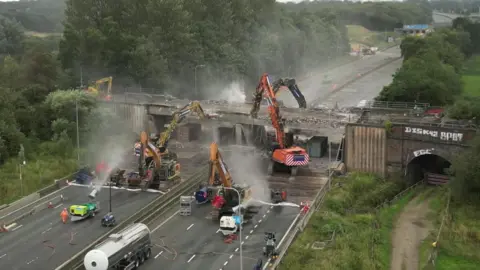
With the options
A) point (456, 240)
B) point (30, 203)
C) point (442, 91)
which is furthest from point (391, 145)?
point (30, 203)

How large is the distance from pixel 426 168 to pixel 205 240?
3471cm

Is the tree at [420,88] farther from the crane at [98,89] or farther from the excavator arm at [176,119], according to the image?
the crane at [98,89]

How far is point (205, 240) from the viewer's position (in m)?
55.3

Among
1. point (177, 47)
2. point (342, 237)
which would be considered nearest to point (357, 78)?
point (177, 47)

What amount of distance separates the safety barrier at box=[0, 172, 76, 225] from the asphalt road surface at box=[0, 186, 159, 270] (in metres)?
0.98

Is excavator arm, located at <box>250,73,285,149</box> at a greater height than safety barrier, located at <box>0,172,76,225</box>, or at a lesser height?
greater

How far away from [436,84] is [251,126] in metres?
35.5

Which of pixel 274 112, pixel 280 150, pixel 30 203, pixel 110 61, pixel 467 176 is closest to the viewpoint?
pixel 467 176

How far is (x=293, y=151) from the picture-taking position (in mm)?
73875

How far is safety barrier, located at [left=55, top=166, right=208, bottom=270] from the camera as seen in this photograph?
160ft

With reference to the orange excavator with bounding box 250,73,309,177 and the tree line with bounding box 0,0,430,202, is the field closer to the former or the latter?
the tree line with bounding box 0,0,430,202

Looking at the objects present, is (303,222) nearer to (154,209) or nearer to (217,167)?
(217,167)

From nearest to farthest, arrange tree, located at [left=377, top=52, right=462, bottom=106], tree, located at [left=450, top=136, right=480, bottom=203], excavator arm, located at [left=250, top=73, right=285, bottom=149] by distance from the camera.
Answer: tree, located at [left=450, top=136, right=480, bottom=203] → excavator arm, located at [left=250, top=73, right=285, bottom=149] → tree, located at [left=377, top=52, right=462, bottom=106]

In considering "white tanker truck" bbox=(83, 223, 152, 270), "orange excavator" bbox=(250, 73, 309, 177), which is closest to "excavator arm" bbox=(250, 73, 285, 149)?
"orange excavator" bbox=(250, 73, 309, 177)
